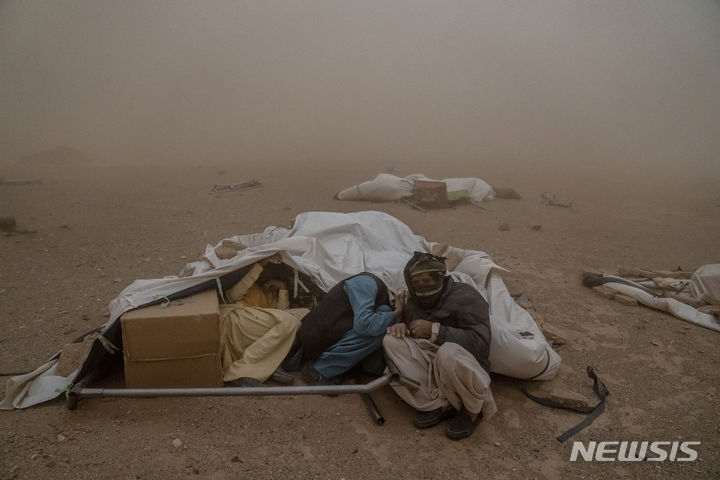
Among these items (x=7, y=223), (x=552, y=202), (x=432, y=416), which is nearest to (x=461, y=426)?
(x=432, y=416)

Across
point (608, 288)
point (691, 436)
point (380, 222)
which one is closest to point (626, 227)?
point (608, 288)

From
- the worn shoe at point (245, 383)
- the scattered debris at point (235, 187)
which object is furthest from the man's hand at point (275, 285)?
the scattered debris at point (235, 187)

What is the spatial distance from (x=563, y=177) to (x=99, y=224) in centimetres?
1163

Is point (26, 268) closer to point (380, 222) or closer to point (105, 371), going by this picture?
point (105, 371)

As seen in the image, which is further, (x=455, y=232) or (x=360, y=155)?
(x=360, y=155)

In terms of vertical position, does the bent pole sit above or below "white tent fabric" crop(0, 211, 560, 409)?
below

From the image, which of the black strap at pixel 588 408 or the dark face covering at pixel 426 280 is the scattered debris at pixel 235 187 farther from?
the black strap at pixel 588 408

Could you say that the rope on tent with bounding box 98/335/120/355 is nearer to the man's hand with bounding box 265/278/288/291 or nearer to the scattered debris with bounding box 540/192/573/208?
the man's hand with bounding box 265/278/288/291

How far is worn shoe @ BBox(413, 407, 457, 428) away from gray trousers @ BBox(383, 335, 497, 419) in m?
0.04

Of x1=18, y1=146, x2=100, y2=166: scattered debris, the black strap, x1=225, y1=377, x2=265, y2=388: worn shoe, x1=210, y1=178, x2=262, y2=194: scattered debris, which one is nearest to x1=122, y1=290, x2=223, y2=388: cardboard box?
x1=225, y1=377, x2=265, y2=388: worn shoe

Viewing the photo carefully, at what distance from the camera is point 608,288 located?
4.95 meters

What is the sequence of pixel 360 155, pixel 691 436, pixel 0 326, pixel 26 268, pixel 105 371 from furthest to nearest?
pixel 360 155, pixel 26 268, pixel 0 326, pixel 105 371, pixel 691 436

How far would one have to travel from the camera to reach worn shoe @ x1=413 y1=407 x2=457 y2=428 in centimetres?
291

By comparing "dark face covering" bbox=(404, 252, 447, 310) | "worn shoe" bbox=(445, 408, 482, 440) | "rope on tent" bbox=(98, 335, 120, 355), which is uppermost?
"dark face covering" bbox=(404, 252, 447, 310)
